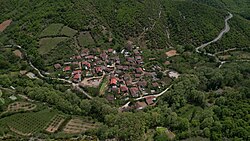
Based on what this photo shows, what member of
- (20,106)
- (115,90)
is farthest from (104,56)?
(20,106)

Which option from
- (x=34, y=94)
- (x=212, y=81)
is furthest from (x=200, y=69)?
(x=34, y=94)

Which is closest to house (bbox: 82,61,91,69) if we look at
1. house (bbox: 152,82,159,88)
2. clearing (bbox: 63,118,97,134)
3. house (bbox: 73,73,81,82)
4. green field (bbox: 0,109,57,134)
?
house (bbox: 73,73,81,82)

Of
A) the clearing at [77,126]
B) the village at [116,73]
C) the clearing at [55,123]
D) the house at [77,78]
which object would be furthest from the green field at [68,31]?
the clearing at [77,126]

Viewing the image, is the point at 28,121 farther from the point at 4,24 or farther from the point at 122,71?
the point at 4,24

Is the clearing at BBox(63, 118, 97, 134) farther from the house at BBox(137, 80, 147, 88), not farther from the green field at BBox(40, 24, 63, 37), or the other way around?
the green field at BBox(40, 24, 63, 37)

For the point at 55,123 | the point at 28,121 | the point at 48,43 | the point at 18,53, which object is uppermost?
the point at 48,43
